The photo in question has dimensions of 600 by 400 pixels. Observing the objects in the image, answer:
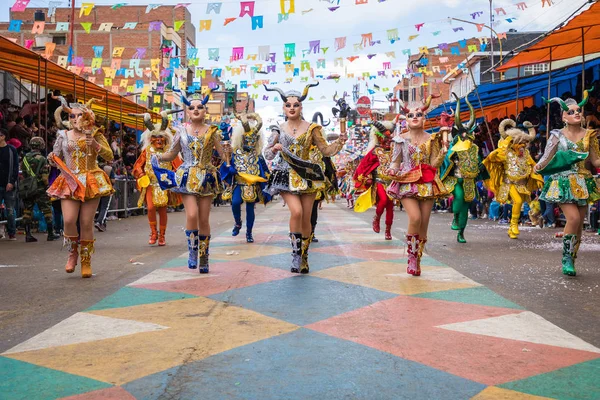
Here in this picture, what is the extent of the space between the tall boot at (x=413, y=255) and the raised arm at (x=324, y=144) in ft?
4.55

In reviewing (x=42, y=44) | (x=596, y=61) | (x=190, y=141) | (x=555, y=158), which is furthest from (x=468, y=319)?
(x=42, y=44)

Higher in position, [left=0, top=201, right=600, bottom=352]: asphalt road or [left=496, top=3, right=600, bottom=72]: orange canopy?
[left=496, top=3, right=600, bottom=72]: orange canopy

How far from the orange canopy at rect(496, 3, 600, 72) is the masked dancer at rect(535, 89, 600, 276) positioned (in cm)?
477

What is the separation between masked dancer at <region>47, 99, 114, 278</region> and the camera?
25.5ft

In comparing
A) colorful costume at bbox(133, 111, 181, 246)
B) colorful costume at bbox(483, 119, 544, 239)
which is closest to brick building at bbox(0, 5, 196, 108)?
colorful costume at bbox(133, 111, 181, 246)

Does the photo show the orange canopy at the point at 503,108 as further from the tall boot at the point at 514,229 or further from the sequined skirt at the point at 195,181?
the sequined skirt at the point at 195,181

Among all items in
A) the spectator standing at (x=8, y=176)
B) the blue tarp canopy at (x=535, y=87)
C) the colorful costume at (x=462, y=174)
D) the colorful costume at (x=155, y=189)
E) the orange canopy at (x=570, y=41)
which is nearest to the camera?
the colorful costume at (x=155, y=189)

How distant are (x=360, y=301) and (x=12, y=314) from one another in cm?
306

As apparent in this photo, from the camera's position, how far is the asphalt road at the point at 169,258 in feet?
18.4

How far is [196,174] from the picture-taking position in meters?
7.98

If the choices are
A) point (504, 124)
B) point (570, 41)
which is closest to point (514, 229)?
point (504, 124)

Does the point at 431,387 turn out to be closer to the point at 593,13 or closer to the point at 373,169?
the point at 373,169

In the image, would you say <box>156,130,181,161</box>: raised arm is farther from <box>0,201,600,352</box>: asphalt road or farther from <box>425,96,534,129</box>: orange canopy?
<box>425,96,534,129</box>: orange canopy

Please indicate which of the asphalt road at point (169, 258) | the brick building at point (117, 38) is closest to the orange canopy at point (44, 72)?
the asphalt road at point (169, 258)
